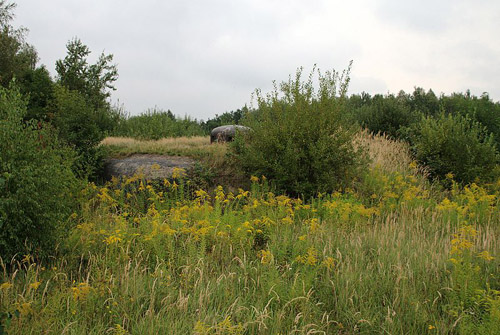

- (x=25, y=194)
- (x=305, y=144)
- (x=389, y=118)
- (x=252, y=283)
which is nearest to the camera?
(x=25, y=194)

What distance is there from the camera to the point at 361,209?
5.71 m

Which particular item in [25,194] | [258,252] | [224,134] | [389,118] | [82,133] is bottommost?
[258,252]

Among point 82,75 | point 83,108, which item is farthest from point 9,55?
point 83,108

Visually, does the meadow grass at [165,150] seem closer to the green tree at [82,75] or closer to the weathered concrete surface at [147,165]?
the weathered concrete surface at [147,165]

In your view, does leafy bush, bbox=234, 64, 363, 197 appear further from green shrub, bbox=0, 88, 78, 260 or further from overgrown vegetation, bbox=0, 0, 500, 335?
green shrub, bbox=0, 88, 78, 260

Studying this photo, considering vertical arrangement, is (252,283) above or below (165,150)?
below

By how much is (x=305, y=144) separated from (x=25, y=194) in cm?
488

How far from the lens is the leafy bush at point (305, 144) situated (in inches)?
292

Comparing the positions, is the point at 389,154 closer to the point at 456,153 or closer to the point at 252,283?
the point at 456,153

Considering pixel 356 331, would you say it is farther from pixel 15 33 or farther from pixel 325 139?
pixel 15 33

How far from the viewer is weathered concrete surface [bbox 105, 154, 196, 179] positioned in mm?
8340

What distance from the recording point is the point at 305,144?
25.1ft

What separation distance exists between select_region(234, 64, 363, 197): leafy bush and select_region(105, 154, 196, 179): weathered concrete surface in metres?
1.41

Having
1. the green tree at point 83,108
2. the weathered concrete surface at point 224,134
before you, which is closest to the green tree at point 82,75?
the green tree at point 83,108
